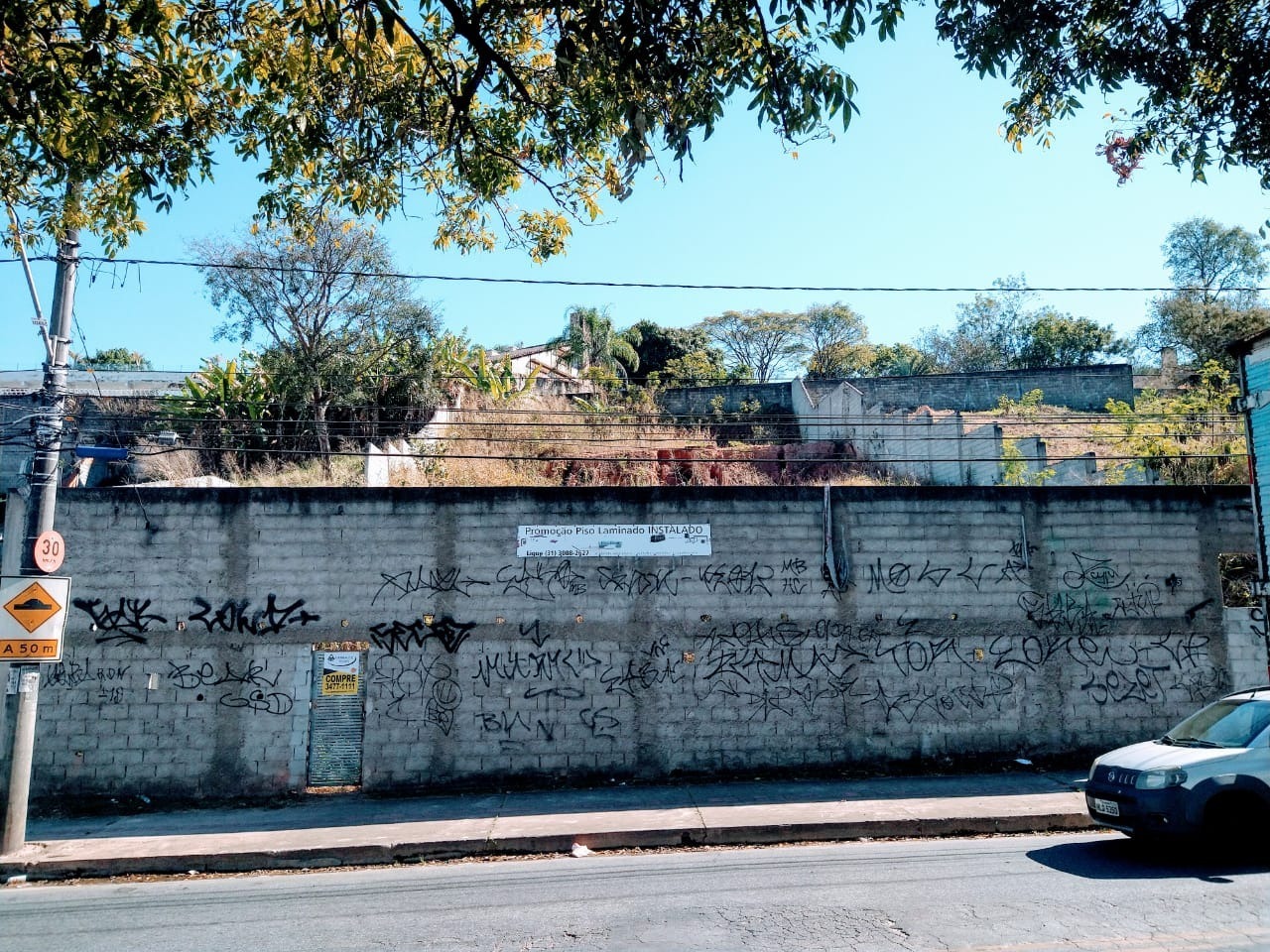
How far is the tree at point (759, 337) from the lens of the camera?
47781 mm

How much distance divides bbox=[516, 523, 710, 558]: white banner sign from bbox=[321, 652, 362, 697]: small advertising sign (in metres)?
2.60

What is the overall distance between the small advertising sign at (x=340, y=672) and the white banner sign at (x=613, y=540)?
2.60 meters

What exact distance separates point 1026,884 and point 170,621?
10.5 m

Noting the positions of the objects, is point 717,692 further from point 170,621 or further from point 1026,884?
point 170,621

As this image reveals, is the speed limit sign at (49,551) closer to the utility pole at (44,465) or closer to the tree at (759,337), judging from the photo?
the utility pole at (44,465)

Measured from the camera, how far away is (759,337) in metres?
48.5

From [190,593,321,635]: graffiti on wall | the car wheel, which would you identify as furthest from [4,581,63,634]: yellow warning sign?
the car wheel

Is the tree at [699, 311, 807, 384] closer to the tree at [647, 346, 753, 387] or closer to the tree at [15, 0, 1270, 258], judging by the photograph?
the tree at [647, 346, 753, 387]

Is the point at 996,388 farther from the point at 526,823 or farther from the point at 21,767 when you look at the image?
the point at 21,767

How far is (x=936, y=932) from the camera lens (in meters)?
6.21

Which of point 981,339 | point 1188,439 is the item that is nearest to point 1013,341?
point 981,339

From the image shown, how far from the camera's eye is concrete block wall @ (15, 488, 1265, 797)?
11.8 meters

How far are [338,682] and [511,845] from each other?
3.74 m

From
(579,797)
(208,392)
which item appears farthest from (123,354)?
(579,797)
